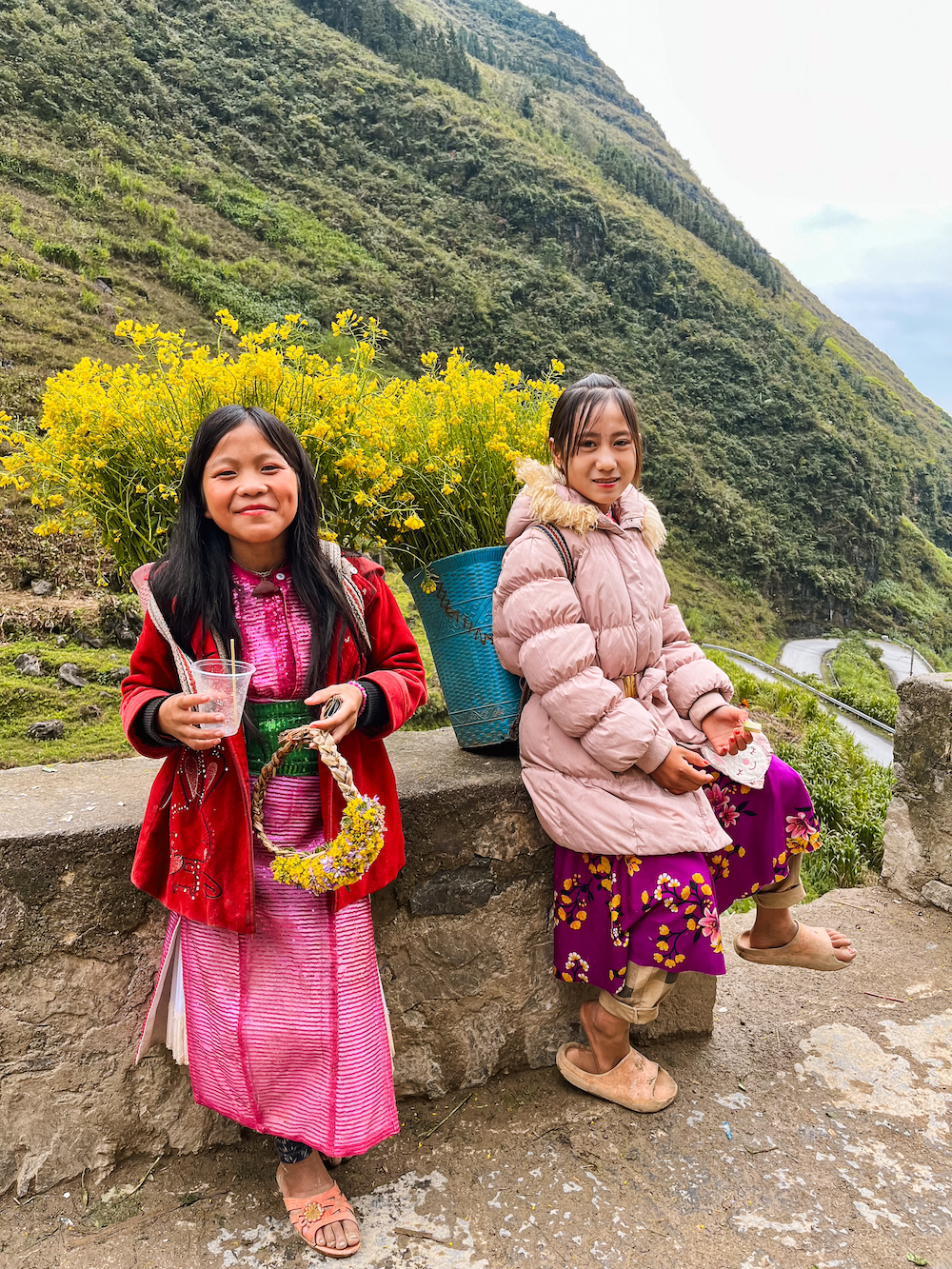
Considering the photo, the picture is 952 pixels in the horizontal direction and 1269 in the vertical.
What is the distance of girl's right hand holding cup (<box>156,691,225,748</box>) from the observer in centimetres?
132

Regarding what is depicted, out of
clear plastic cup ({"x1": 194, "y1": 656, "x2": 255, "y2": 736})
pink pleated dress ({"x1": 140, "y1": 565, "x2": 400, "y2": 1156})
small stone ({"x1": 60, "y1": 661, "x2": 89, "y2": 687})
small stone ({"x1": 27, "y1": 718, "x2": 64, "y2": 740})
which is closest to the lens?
clear plastic cup ({"x1": 194, "y1": 656, "x2": 255, "y2": 736})

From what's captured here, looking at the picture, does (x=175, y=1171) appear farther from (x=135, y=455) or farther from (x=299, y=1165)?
(x=135, y=455)

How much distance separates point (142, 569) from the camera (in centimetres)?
157

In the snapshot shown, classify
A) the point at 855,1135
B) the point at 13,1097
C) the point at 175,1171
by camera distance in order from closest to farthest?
the point at 13,1097 → the point at 175,1171 → the point at 855,1135

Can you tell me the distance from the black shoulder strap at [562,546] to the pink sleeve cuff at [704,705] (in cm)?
42

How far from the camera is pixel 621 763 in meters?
1.69

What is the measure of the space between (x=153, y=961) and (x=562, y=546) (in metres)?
1.24

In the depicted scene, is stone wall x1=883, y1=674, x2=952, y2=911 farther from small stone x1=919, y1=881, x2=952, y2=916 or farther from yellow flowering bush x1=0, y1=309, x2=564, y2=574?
yellow flowering bush x1=0, y1=309, x2=564, y2=574

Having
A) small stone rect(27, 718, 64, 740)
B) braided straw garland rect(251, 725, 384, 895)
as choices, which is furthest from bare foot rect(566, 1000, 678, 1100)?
small stone rect(27, 718, 64, 740)

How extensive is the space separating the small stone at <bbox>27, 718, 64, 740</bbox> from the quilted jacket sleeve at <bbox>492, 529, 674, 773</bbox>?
9.68 ft

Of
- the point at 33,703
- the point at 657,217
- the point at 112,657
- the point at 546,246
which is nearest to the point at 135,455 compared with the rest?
the point at 33,703

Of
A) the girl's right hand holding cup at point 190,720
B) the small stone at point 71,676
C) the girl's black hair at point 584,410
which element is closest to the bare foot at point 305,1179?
the girl's right hand holding cup at point 190,720

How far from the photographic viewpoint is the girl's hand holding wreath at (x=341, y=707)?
4.62 ft

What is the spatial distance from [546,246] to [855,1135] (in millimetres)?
54853
